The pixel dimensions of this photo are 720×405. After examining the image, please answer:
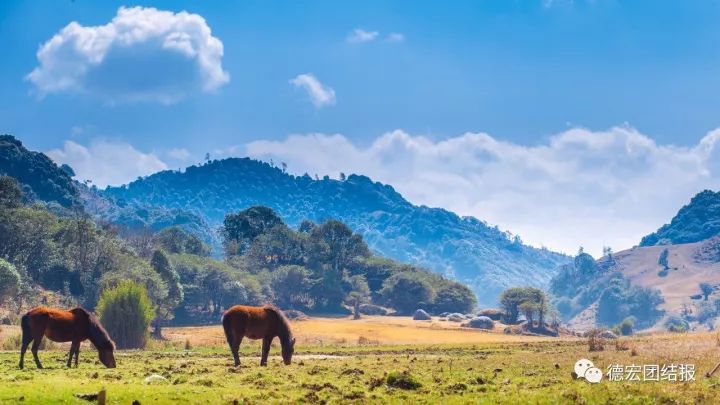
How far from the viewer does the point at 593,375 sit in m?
25.9

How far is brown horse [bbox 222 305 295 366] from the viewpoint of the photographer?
31.7m

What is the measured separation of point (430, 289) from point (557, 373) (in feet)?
445

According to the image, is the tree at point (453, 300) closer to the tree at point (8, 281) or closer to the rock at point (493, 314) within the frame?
the rock at point (493, 314)

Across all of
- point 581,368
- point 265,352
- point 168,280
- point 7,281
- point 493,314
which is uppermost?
point 168,280

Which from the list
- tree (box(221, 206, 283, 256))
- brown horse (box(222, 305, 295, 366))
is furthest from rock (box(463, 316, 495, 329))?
brown horse (box(222, 305, 295, 366))

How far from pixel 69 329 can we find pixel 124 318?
23.7 meters

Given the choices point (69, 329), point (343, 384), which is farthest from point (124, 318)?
point (343, 384)

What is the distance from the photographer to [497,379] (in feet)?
90.6

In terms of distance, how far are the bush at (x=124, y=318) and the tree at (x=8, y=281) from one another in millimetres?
33902

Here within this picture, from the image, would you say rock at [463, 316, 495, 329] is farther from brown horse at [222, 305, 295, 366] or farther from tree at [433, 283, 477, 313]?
brown horse at [222, 305, 295, 366]

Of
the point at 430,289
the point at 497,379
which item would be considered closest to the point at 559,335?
the point at 430,289

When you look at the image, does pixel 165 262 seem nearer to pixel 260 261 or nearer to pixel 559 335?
pixel 260 261

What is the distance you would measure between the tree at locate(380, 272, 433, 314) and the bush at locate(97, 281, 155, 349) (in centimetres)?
11100

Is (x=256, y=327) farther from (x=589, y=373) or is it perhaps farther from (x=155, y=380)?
(x=589, y=373)
